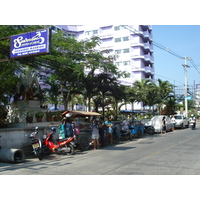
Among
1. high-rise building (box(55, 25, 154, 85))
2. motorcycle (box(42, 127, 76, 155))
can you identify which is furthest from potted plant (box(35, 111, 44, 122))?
high-rise building (box(55, 25, 154, 85))

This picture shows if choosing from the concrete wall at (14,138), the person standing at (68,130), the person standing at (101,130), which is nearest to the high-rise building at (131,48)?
the person standing at (101,130)

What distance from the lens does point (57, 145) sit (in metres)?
11.2

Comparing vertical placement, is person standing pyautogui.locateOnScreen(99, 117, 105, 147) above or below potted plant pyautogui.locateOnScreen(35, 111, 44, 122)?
below

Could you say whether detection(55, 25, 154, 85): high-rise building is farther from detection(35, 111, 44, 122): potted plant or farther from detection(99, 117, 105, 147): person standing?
detection(99, 117, 105, 147): person standing

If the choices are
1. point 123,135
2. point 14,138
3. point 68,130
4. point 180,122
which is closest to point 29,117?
point 14,138

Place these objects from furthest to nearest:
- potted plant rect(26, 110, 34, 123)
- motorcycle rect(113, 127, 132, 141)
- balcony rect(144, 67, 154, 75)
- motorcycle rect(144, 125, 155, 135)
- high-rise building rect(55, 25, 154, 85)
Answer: balcony rect(144, 67, 154, 75) → high-rise building rect(55, 25, 154, 85) → motorcycle rect(144, 125, 155, 135) → motorcycle rect(113, 127, 132, 141) → potted plant rect(26, 110, 34, 123)

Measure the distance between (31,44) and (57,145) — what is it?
15.5 ft

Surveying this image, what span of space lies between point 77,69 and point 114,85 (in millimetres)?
4667

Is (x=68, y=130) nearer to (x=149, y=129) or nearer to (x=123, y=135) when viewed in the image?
(x=123, y=135)

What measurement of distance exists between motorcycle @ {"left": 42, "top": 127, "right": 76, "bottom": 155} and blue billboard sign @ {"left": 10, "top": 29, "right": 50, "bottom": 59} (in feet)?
12.4

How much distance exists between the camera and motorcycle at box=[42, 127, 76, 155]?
11047 millimetres

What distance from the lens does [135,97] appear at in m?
32.8

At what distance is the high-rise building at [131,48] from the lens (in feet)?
192

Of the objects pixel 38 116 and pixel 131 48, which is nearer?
pixel 38 116
